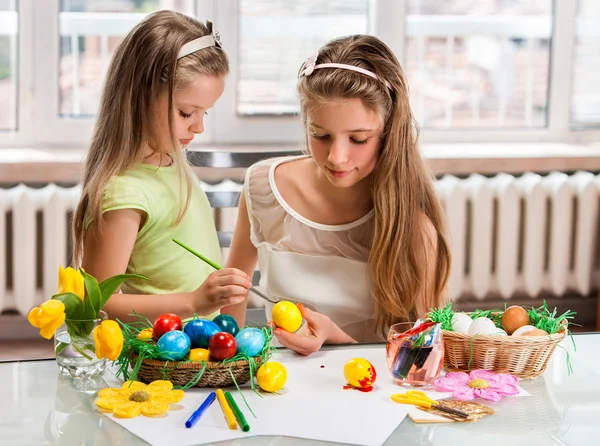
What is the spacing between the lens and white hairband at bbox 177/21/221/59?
1.74 metres

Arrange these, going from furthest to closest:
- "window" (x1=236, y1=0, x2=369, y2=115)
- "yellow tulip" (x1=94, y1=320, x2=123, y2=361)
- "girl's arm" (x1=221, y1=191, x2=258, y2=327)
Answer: "window" (x1=236, y1=0, x2=369, y2=115) → "girl's arm" (x1=221, y1=191, x2=258, y2=327) → "yellow tulip" (x1=94, y1=320, x2=123, y2=361)

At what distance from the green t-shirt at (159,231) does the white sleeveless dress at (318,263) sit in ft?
0.51

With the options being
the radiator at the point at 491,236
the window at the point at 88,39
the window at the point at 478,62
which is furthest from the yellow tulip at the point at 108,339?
the window at the point at 478,62

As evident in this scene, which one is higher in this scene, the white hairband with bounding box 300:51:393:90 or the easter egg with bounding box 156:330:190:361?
the white hairband with bounding box 300:51:393:90

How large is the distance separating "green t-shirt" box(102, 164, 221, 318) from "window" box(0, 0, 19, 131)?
1857 millimetres

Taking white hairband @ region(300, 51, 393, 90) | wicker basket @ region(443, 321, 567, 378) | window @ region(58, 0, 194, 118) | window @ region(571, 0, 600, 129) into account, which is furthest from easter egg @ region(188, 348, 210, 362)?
window @ region(571, 0, 600, 129)

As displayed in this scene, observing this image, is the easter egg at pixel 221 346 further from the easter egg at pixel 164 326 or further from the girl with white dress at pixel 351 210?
the girl with white dress at pixel 351 210

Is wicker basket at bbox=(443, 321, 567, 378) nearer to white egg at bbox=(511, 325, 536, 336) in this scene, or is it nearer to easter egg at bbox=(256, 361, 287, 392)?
white egg at bbox=(511, 325, 536, 336)

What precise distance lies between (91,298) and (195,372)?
18 cm

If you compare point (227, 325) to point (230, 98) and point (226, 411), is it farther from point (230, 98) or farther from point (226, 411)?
point (230, 98)

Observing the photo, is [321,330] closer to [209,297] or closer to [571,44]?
[209,297]

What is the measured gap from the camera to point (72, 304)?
1.28 metres

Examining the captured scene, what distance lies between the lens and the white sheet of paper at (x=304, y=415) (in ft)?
3.74

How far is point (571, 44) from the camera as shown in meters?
3.85
